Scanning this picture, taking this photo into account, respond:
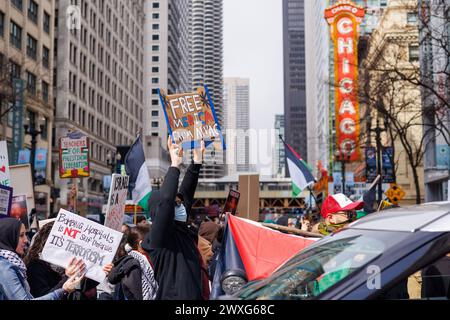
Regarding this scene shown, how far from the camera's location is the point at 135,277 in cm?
565

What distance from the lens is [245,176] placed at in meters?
11.5

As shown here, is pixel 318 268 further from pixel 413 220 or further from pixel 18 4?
pixel 18 4

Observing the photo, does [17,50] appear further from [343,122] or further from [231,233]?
[231,233]

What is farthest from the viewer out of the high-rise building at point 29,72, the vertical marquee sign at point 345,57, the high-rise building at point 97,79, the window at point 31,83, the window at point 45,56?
the vertical marquee sign at point 345,57

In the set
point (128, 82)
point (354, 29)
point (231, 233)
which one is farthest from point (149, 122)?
point (231, 233)

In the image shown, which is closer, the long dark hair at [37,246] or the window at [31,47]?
the long dark hair at [37,246]

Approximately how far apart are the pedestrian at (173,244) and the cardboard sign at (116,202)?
177cm

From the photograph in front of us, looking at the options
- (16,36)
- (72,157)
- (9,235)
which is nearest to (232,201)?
(72,157)

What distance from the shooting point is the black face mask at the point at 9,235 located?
4777 mm

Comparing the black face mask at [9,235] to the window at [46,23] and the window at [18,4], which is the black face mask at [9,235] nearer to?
the window at [18,4]

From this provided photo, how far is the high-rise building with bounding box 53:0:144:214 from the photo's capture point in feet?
196

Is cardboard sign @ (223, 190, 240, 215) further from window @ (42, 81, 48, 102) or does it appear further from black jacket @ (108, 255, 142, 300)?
window @ (42, 81, 48, 102)

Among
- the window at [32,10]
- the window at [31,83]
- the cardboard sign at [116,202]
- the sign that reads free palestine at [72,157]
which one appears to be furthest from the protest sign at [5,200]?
the window at [32,10]

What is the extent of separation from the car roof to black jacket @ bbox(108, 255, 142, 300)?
109 inches
